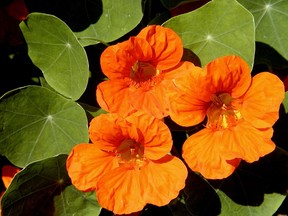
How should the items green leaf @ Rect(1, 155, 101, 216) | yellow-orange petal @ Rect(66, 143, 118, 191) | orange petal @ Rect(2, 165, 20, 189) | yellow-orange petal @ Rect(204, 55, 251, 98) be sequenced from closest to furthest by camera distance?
yellow-orange petal @ Rect(204, 55, 251, 98) → yellow-orange petal @ Rect(66, 143, 118, 191) → green leaf @ Rect(1, 155, 101, 216) → orange petal @ Rect(2, 165, 20, 189)

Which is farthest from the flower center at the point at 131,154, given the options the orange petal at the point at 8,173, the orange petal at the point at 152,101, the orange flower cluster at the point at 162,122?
the orange petal at the point at 8,173

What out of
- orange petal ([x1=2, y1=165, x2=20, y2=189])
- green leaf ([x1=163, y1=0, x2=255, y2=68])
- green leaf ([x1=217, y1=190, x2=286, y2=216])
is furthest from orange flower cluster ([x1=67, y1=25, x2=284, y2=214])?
orange petal ([x1=2, y1=165, x2=20, y2=189])

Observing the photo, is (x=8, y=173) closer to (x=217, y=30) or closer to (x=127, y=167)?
(x=127, y=167)

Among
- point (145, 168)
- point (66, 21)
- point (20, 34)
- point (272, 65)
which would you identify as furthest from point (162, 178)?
point (20, 34)

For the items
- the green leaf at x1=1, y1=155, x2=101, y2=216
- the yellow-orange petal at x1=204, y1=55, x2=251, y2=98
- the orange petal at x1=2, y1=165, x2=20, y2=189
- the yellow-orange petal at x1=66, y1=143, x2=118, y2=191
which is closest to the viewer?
the yellow-orange petal at x1=204, y1=55, x2=251, y2=98

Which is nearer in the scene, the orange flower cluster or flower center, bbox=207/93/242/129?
the orange flower cluster

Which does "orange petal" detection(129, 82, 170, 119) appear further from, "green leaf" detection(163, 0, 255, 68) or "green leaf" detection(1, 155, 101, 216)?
"green leaf" detection(1, 155, 101, 216)

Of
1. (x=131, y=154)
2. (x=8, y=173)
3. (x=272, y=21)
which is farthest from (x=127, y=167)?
(x=272, y=21)

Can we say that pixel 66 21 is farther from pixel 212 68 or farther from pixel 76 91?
pixel 212 68

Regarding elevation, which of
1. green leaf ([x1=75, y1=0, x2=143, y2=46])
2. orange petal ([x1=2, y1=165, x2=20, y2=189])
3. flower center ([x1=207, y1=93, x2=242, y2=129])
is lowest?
orange petal ([x1=2, y1=165, x2=20, y2=189])
